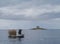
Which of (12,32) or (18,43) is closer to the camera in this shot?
(18,43)

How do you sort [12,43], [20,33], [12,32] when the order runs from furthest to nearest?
[12,32]
[20,33]
[12,43]

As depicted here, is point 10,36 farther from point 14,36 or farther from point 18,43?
point 18,43

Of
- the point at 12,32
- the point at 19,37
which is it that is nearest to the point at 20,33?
the point at 19,37

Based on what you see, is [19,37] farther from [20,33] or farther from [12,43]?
[12,43]

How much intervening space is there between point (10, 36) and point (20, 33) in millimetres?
6593

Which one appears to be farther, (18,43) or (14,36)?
(14,36)

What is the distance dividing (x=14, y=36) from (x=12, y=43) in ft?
37.7

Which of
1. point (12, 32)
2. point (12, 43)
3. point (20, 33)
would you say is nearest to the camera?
point (12, 43)

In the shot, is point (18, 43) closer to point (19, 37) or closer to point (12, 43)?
point (12, 43)

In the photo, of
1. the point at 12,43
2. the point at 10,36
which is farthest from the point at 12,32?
the point at 12,43

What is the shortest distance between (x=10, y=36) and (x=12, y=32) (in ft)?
6.55

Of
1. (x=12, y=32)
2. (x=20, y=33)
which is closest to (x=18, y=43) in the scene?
(x=20, y=33)

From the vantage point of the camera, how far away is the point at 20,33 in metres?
79.3

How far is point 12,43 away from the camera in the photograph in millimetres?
70125
